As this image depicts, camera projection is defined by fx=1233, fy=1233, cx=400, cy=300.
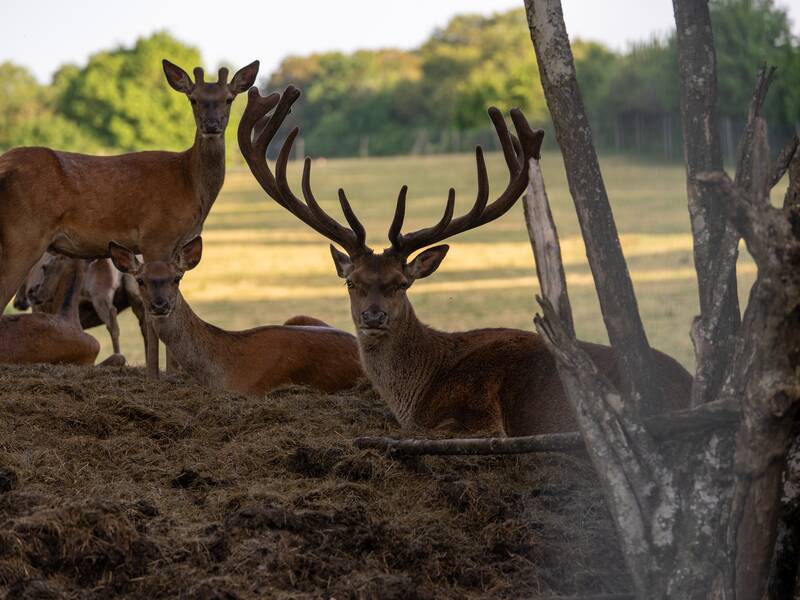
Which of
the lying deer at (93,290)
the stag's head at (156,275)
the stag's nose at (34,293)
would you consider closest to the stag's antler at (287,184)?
the stag's head at (156,275)

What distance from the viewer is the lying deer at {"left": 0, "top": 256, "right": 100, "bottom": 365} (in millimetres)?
9180

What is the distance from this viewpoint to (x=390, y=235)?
6621mm

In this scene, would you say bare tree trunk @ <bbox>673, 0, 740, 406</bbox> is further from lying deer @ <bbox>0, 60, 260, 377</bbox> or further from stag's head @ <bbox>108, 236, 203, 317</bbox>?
lying deer @ <bbox>0, 60, 260, 377</bbox>

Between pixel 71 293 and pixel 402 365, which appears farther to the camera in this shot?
pixel 71 293

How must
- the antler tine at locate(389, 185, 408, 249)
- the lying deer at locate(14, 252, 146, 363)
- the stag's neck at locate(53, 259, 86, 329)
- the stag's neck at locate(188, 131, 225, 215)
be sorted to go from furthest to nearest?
the lying deer at locate(14, 252, 146, 363)
the stag's neck at locate(53, 259, 86, 329)
the stag's neck at locate(188, 131, 225, 215)
the antler tine at locate(389, 185, 408, 249)

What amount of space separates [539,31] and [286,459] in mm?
2209

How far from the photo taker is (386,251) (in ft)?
22.0

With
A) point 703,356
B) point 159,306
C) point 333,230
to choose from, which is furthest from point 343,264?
point 703,356

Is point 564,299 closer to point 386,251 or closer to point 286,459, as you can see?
point 286,459

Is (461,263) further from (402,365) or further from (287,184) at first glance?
(402,365)

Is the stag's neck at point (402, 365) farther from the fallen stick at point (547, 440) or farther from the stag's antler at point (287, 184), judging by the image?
the fallen stick at point (547, 440)

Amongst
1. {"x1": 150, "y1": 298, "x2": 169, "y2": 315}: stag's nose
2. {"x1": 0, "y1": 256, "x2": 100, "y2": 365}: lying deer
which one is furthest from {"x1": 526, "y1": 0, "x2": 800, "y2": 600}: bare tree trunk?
{"x1": 0, "y1": 256, "x2": 100, "y2": 365}: lying deer

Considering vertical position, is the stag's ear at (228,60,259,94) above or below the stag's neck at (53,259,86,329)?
above

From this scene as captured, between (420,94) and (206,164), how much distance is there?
8173 cm
